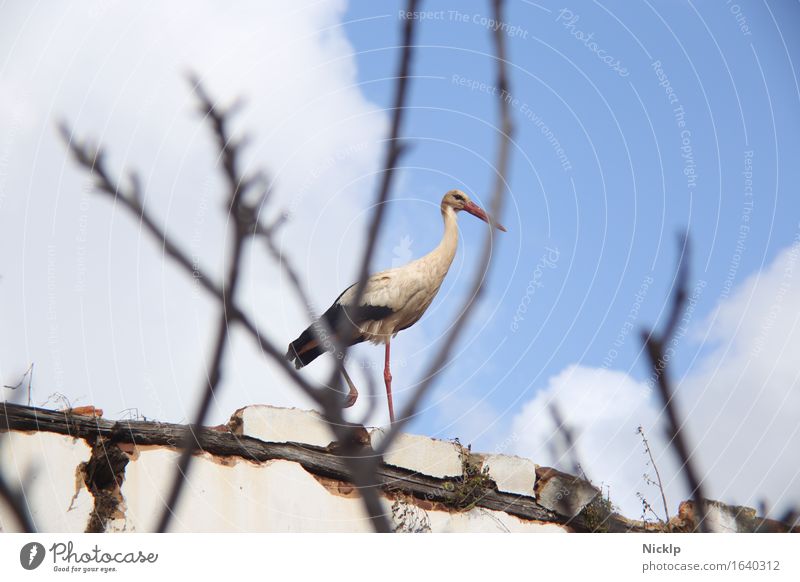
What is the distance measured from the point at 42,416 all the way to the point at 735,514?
3.01 metres

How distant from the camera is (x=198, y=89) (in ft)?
14.3

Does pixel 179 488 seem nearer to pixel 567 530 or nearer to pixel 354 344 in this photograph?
pixel 354 344

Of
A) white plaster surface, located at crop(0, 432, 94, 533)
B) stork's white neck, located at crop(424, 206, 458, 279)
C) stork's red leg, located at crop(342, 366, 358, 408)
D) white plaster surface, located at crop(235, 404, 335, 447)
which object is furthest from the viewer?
stork's white neck, located at crop(424, 206, 458, 279)

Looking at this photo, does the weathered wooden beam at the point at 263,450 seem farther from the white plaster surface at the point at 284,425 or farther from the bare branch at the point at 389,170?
the bare branch at the point at 389,170

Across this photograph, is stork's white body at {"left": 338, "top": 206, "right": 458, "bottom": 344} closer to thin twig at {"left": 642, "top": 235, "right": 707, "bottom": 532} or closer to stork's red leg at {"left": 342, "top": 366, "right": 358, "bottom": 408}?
stork's red leg at {"left": 342, "top": 366, "right": 358, "bottom": 408}

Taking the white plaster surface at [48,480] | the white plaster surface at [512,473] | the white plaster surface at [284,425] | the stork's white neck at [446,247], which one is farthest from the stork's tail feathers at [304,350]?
the white plaster surface at [48,480]

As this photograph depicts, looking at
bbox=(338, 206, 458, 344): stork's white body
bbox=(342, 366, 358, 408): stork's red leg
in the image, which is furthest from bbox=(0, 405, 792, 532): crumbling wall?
bbox=(338, 206, 458, 344): stork's white body

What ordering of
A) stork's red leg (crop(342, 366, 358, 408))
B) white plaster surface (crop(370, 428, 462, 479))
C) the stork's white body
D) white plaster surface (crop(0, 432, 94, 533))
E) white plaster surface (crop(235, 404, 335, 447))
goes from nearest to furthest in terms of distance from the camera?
white plaster surface (crop(0, 432, 94, 533)) → white plaster surface (crop(235, 404, 335, 447)) → white plaster surface (crop(370, 428, 462, 479)) → stork's red leg (crop(342, 366, 358, 408)) → the stork's white body

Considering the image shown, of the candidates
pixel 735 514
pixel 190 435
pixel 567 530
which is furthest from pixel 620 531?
pixel 190 435

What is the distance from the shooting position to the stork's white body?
14.7ft

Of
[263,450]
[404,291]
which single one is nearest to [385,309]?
[404,291]

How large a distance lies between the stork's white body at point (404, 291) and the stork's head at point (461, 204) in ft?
0.57

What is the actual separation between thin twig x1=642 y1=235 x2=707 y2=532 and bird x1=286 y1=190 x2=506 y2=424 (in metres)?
0.85

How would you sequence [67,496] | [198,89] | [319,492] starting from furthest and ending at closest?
[198,89], [319,492], [67,496]
